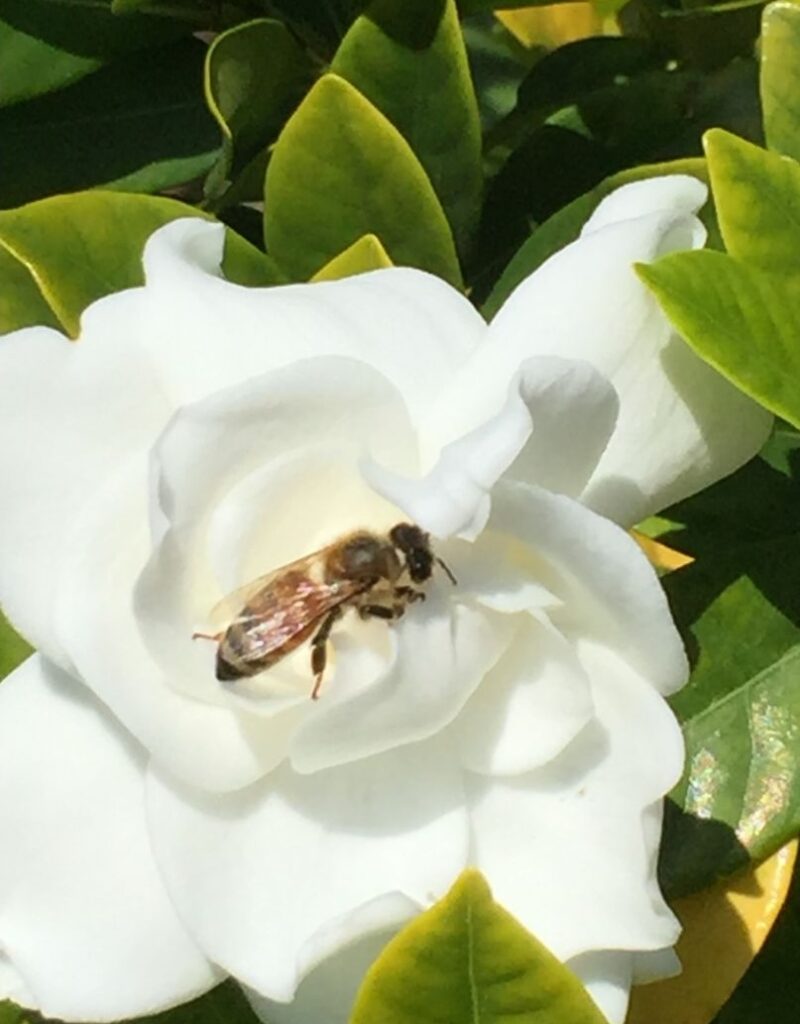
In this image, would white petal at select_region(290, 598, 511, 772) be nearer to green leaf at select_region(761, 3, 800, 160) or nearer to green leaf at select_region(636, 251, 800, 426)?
green leaf at select_region(636, 251, 800, 426)

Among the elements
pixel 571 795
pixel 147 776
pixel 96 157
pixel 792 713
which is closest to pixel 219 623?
pixel 147 776

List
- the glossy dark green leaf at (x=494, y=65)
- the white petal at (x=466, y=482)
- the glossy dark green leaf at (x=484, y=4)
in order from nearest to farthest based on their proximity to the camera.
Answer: the white petal at (x=466, y=482) → the glossy dark green leaf at (x=484, y=4) → the glossy dark green leaf at (x=494, y=65)

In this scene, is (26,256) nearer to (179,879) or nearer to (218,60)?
(218,60)

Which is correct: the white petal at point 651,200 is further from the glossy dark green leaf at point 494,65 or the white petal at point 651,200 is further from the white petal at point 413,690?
the glossy dark green leaf at point 494,65

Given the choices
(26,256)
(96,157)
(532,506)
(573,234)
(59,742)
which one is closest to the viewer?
(532,506)

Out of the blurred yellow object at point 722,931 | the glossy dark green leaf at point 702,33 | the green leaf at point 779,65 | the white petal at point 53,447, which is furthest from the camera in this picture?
the glossy dark green leaf at point 702,33

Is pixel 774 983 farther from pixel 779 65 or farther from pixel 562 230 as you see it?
pixel 779 65

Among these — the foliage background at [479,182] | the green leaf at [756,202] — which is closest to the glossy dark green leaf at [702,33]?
the foliage background at [479,182]

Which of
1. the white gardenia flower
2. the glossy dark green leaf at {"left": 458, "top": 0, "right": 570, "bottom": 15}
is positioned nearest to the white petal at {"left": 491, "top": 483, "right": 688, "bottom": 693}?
the white gardenia flower
